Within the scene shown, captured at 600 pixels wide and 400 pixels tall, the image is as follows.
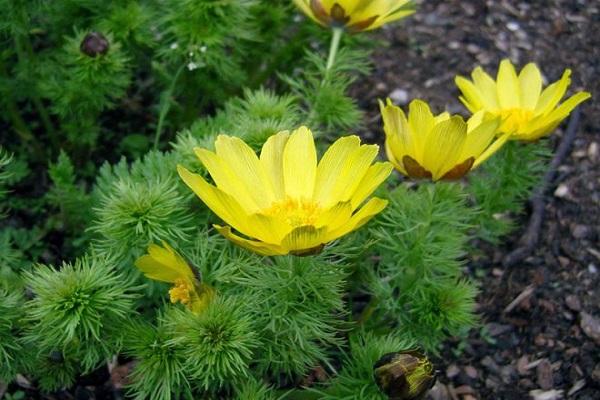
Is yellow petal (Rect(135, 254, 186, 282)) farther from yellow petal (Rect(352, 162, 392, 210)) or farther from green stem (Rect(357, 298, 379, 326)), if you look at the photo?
green stem (Rect(357, 298, 379, 326))

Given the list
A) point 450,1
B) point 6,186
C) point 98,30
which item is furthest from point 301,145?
point 450,1

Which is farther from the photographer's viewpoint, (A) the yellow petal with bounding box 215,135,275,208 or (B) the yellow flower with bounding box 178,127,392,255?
(A) the yellow petal with bounding box 215,135,275,208

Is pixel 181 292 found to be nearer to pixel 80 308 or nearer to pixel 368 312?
pixel 80 308

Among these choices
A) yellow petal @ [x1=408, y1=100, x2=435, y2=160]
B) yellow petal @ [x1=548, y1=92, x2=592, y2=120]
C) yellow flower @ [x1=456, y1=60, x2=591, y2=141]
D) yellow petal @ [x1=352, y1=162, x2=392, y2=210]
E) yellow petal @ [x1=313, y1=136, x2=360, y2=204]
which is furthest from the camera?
yellow flower @ [x1=456, y1=60, x2=591, y2=141]

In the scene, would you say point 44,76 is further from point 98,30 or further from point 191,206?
point 191,206

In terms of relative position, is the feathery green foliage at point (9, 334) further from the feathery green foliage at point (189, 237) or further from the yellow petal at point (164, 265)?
the yellow petal at point (164, 265)

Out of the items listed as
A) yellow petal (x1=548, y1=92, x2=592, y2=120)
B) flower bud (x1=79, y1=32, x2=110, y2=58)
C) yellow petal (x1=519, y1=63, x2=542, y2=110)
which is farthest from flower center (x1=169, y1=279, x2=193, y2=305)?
yellow petal (x1=519, y1=63, x2=542, y2=110)
